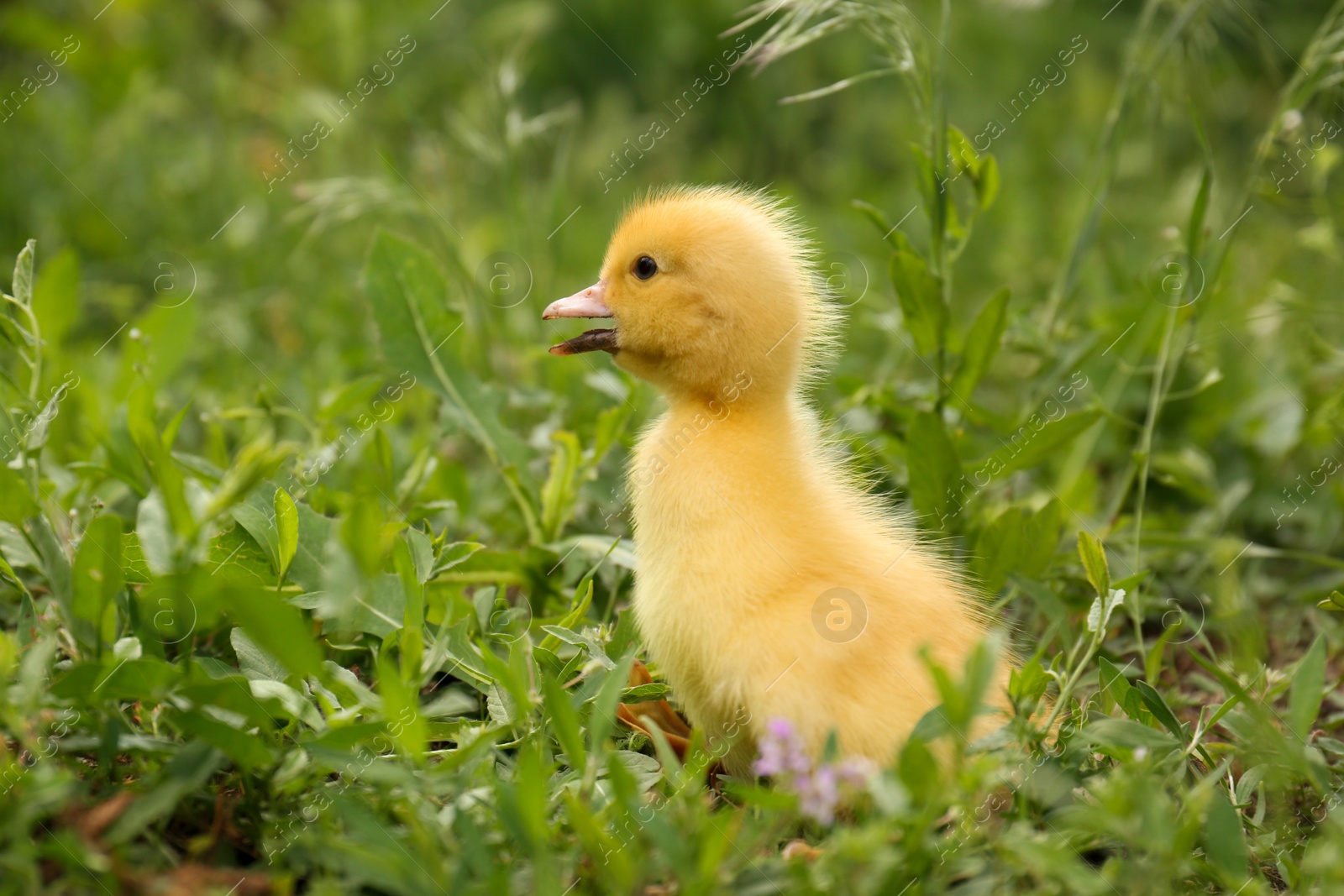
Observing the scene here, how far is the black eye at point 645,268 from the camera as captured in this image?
2270 mm

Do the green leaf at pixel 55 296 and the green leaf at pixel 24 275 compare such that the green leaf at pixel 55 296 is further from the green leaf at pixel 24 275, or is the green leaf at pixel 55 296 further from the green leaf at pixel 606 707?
the green leaf at pixel 606 707

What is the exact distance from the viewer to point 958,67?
5875 mm

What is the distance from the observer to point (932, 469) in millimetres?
2447

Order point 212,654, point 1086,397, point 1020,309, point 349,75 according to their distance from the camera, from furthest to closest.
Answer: point 349,75, point 1086,397, point 1020,309, point 212,654

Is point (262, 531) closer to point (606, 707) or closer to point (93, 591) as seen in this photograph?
point (93, 591)

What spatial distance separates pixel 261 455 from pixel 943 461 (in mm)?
1478

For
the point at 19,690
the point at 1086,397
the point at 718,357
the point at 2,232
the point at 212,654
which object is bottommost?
the point at 1086,397

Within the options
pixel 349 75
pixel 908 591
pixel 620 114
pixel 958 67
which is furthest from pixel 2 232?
pixel 958 67

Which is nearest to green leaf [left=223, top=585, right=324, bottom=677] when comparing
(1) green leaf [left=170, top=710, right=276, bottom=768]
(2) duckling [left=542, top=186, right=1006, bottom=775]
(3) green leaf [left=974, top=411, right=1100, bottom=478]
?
(1) green leaf [left=170, top=710, right=276, bottom=768]

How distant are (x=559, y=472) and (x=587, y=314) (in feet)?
1.33

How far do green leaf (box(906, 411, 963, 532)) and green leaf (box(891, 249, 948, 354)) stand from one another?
20 centimetres

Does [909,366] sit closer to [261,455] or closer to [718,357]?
[718,357]

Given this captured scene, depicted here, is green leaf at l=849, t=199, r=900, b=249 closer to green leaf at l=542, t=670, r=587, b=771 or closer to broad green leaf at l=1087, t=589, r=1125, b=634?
broad green leaf at l=1087, t=589, r=1125, b=634

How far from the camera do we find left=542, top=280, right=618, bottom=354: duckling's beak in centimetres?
233
